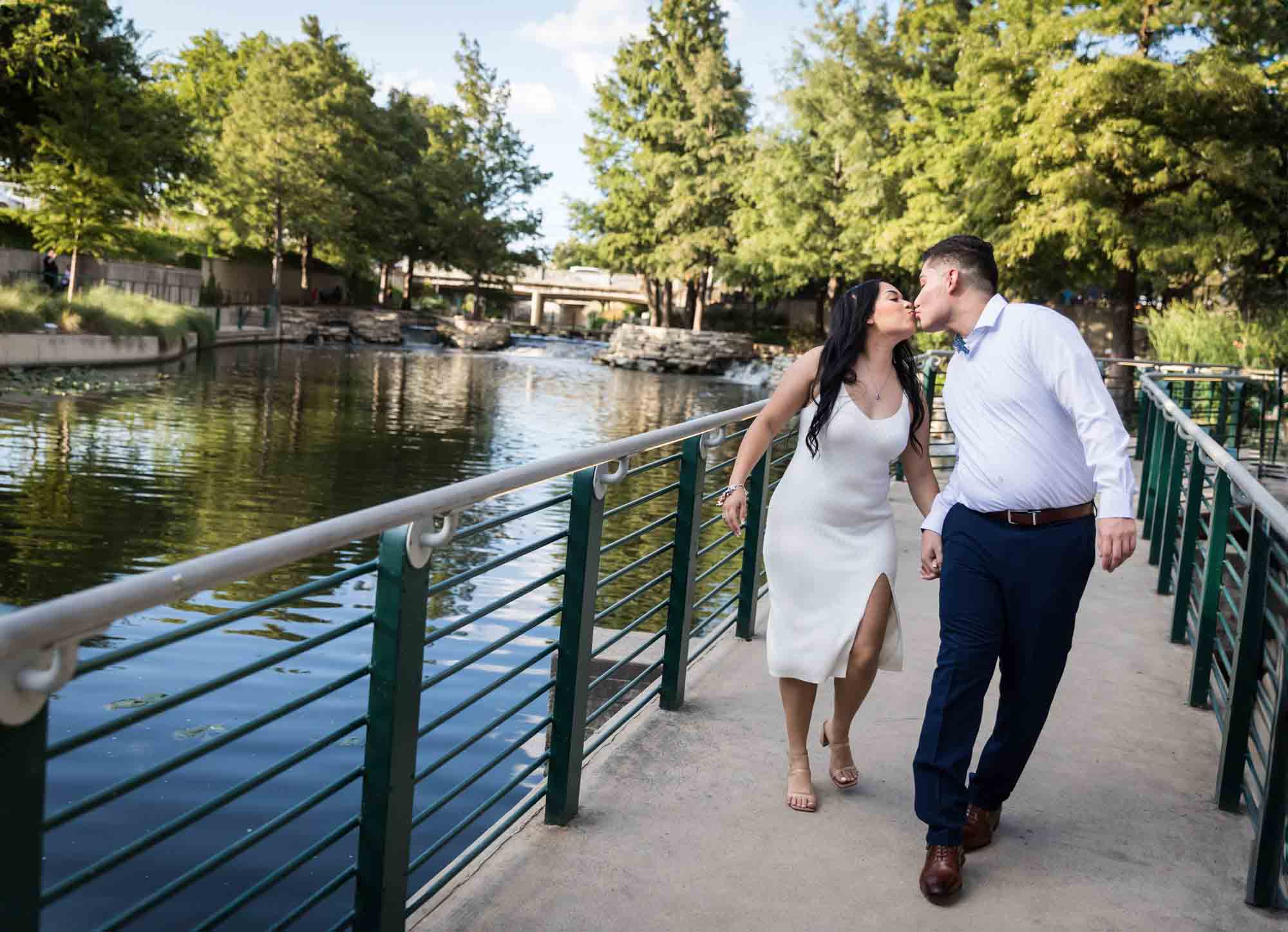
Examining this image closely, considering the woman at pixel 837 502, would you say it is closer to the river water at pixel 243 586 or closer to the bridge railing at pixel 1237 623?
the bridge railing at pixel 1237 623

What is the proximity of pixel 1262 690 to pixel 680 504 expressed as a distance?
212 cm

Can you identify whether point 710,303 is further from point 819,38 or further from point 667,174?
point 819,38

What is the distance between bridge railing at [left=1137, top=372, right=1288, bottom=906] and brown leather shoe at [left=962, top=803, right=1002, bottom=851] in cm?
71

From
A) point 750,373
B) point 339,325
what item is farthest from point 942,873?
point 339,325

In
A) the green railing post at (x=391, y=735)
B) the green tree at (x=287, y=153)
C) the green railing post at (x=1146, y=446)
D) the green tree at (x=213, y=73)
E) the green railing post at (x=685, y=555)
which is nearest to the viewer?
the green railing post at (x=391, y=735)

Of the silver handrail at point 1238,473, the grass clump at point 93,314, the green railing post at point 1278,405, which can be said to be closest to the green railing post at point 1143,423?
the green railing post at point 1278,405

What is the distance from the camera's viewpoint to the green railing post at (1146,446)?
9.60 metres

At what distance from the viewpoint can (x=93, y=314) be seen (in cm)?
2897

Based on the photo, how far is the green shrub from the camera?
57.0 ft

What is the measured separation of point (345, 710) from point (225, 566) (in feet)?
17.8

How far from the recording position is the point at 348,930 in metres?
4.98

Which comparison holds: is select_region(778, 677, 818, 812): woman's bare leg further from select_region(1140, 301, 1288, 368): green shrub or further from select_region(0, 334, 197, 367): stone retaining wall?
select_region(0, 334, 197, 367): stone retaining wall

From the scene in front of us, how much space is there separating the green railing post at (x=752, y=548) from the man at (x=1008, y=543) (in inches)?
98.0

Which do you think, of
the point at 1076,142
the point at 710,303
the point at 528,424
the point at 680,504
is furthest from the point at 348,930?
the point at 710,303
